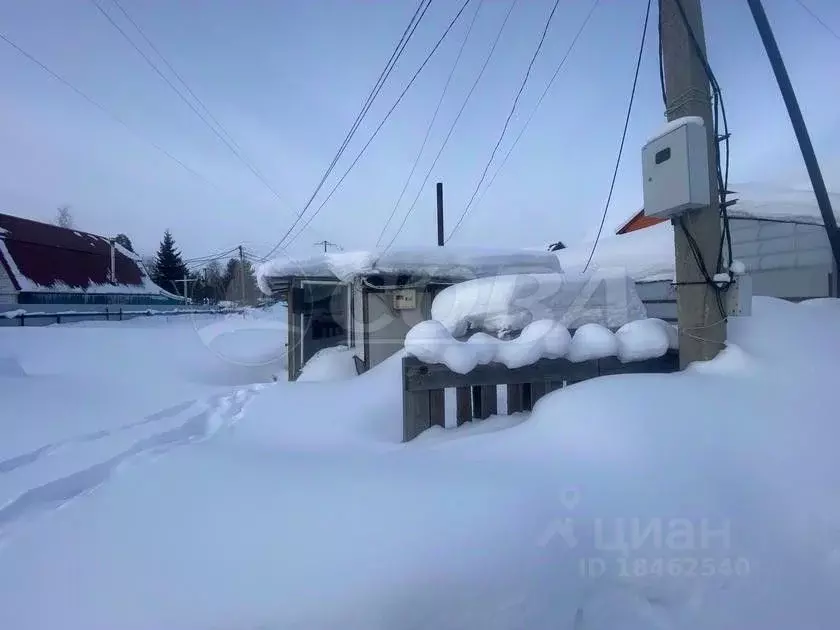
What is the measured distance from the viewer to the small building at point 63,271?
18531 millimetres

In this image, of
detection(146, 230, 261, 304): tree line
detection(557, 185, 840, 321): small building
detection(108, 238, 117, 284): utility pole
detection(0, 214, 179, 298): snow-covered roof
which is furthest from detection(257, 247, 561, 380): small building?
detection(146, 230, 261, 304): tree line

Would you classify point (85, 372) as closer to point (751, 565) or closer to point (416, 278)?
point (416, 278)

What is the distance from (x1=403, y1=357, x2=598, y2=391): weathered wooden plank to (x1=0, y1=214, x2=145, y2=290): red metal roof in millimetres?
23867

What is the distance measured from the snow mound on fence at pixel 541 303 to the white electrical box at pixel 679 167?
1.10 meters

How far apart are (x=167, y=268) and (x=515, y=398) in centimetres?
4675

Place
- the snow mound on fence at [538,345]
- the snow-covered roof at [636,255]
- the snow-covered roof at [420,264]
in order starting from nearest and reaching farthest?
the snow mound on fence at [538,345] → the snow-covered roof at [420,264] → the snow-covered roof at [636,255]

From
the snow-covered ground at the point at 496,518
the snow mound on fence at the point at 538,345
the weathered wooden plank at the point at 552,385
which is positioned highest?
the snow mound on fence at the point at 538,345

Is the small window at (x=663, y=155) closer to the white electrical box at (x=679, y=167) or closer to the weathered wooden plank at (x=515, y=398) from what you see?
the white electrical box at (x=679, y=167)

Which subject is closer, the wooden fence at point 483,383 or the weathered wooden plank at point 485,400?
the wooden fence at point 483,383

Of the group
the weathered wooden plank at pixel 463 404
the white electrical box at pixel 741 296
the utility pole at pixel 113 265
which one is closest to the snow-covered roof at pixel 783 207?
the white electrical box at pixel 741 296

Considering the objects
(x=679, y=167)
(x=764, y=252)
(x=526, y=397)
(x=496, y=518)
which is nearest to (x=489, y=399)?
(x=526, y=397)

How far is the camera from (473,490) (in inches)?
72.9

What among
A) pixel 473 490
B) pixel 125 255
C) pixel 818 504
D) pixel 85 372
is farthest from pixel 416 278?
pixel 125 255

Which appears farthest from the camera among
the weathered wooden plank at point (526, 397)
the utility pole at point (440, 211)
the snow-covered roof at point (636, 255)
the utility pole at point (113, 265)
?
the utility pole at point (113, 265)
